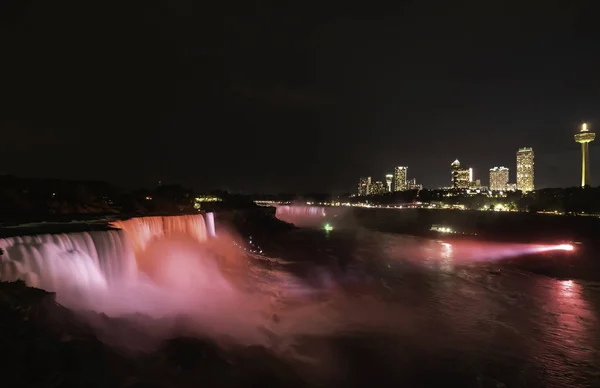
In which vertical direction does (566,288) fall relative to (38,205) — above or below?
below

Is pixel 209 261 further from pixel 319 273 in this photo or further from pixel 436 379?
pixel 436 379

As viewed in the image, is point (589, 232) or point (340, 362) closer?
point (340, 362)

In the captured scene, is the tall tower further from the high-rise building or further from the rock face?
the rock face

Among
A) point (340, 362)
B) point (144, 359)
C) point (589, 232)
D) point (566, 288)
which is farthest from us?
point (589, 232)

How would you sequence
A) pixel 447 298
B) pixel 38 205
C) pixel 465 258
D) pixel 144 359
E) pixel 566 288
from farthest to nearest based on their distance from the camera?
pixel 465 258, pixel 38 205, pixel 566 288, pixel 447 298, pixel 144 359

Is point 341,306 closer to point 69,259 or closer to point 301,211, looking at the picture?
point 69,259

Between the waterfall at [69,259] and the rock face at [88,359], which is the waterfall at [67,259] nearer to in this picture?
the waterfall at [69,259]

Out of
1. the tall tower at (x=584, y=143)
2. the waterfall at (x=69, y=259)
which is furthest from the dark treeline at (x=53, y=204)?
the tall tower at (x=584, y=143)

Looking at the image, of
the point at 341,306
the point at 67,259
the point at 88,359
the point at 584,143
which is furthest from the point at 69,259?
the point at 584,143

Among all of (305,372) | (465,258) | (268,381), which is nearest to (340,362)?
(305,372)
